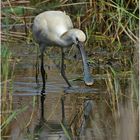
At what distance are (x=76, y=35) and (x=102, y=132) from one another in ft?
5.64

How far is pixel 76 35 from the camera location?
6270 mm

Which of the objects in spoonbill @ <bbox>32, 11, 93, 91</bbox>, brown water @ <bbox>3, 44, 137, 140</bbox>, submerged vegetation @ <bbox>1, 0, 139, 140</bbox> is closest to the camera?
brown water @ <bbox>3, 44, 137, 140</bbox>

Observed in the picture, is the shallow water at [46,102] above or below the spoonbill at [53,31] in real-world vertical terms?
below

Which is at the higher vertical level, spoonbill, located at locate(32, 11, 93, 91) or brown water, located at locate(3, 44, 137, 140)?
spoonbill, located at locate(32, 11, 93, 91)

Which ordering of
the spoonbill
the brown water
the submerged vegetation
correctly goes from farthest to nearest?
the spoonbill, the submerged vegetation, the brown water

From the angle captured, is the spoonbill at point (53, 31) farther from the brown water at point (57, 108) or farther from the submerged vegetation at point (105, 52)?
the submerged vegetation at point (105, 52)

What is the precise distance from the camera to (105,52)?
760 centimetres

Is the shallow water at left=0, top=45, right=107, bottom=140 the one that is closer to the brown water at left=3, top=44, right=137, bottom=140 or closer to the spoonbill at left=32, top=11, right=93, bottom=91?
the brown water at left=3, top=44, right=137, bottom=140

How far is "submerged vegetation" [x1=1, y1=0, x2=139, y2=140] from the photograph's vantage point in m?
4.95

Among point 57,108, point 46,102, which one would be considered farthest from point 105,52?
point 57,108

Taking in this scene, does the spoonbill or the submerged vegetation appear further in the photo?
the spoonbill

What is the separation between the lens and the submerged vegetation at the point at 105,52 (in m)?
4.95

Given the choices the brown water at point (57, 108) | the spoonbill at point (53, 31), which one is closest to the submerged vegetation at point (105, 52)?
the brown water at point (57, 108)

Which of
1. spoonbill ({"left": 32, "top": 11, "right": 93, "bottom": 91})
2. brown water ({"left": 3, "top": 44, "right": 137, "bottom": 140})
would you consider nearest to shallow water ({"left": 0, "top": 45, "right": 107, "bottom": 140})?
brown water ({"left": 3, "top": 44, "right": 137, "bottom": 140})
